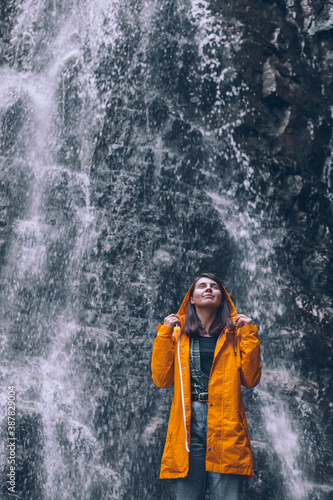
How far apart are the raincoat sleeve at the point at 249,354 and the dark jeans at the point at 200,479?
1.21ft

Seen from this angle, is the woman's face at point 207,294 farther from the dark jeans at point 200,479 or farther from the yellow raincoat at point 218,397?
the dark jeans at point 200,479

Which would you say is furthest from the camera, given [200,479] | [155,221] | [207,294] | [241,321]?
[155,221]

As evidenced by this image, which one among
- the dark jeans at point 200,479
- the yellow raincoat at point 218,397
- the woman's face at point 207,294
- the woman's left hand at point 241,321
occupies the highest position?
the woman's face at point 207,294

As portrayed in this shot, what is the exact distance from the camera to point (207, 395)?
10.0ft

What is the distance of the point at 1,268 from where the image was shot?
668 centimetres

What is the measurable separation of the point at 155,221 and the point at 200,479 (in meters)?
3.92

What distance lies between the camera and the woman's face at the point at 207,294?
10.9 feet

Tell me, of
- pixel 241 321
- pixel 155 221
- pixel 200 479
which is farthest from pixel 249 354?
pixel 155 221

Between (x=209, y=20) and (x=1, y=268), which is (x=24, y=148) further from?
(x=209, y=20)

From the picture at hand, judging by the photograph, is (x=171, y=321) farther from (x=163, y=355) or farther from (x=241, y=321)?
(x=241, y=321)

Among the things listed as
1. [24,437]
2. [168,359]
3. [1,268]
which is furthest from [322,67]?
[24,437]

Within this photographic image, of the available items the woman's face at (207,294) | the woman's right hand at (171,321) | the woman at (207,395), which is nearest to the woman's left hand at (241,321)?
the woman at (207,395)

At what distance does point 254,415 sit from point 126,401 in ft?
5.09

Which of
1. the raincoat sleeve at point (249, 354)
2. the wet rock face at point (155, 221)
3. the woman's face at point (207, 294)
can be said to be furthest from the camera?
the wet rock face at point (155, 221)
